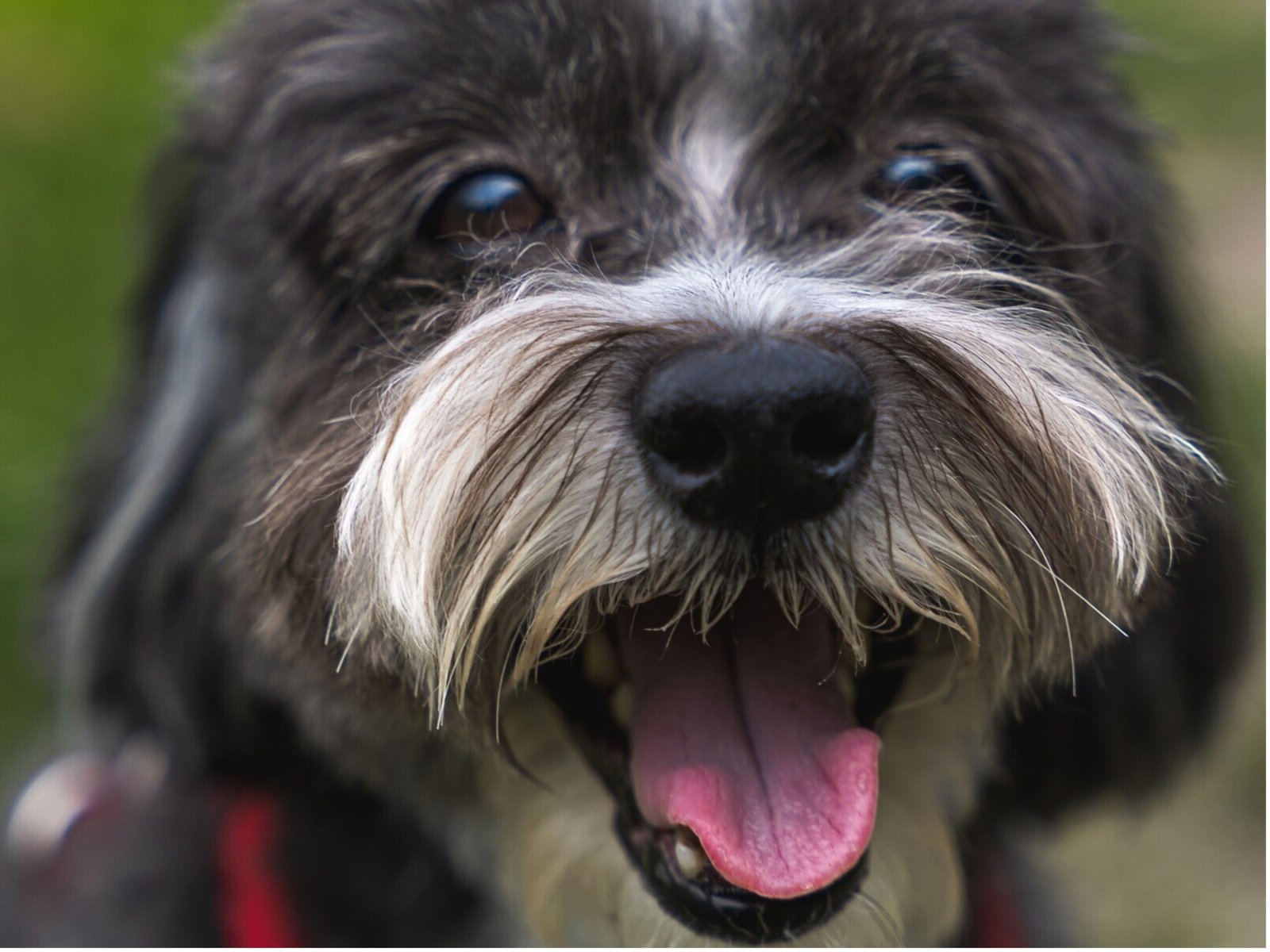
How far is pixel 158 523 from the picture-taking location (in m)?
2.76

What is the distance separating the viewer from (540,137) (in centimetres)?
213

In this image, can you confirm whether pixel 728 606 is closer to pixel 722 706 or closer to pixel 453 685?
pixel 722 706

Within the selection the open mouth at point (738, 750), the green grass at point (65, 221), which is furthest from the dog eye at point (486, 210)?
the green grass at point (65, 221)

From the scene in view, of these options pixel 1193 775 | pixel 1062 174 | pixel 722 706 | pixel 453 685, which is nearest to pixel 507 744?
pixel 453 685

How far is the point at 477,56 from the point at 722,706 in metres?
1.11

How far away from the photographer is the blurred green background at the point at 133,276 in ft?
12.1

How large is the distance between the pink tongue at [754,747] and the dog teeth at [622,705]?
3cm

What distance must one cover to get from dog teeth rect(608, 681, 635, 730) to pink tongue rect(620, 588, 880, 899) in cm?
3

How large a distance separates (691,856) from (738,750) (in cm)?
18

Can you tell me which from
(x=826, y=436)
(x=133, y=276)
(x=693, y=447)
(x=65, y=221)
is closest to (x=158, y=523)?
(x=133, y=276)

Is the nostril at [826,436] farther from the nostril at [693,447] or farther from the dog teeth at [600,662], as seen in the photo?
the dog teeth at [600,662]

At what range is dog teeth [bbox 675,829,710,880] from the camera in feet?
6.52

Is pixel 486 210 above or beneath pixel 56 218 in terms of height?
above

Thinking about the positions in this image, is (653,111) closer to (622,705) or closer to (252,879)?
(622,705)
